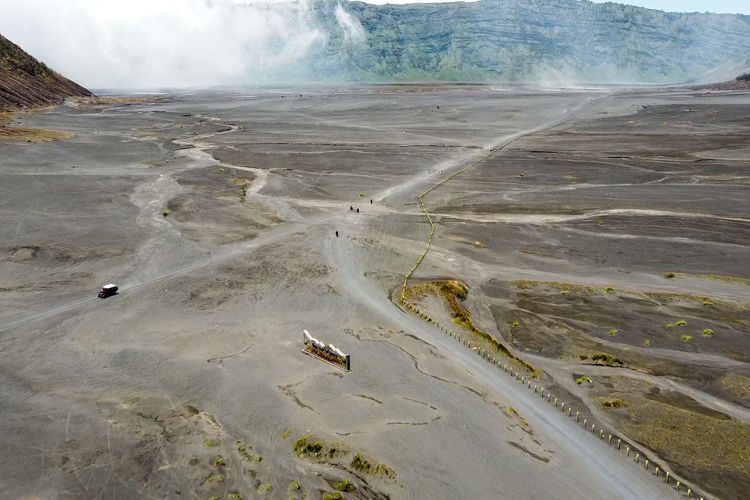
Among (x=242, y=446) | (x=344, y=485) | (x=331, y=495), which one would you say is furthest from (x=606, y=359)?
(x=242, y=446)

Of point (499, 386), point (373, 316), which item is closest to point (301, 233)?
point (373, 316)

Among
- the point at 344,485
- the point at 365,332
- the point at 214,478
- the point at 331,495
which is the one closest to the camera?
the point at 331,495

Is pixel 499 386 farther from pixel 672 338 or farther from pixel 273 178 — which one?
pixel 273 178

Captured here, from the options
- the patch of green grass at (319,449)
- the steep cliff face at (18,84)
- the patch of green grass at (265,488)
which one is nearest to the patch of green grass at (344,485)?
the patch of green grass at (319,449)

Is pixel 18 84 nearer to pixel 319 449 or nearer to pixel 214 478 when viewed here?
pixel 214 478

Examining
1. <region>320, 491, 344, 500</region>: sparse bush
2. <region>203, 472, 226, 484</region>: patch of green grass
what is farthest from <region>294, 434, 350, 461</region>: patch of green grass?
<region>203, 472, 226, 484</region>: patch of green grass

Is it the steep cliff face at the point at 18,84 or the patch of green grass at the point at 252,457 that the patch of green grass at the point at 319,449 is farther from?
the steep cliff face at the point at 18,84
